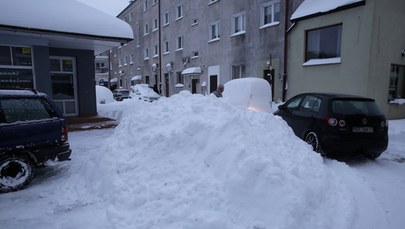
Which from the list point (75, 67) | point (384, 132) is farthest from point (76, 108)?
point (384, 132)

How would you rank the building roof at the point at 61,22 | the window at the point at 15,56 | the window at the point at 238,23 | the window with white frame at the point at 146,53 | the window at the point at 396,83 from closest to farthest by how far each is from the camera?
the building roof at the point at 61,22
the window at the point at 15,56
the window at the point at 396,83
the window at the point at 238,23
the window with white frame at the point at 146,53

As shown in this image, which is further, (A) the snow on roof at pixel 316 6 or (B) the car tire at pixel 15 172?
(A) the snow on roof at pixel 316 6

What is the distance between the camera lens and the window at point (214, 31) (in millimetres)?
20281

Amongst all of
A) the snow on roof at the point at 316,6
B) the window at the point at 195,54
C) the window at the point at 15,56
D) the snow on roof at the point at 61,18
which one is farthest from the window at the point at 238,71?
the window at the point at 15,56

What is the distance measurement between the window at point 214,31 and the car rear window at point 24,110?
16526 millimetres

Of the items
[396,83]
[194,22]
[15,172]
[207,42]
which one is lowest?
[15,172]

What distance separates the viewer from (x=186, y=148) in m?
4.17

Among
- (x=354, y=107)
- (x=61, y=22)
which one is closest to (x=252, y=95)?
(x=354, y=107)

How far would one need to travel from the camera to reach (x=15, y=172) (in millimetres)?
4633

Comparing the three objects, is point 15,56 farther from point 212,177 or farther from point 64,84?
point 212,177

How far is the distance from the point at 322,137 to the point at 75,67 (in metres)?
9.68

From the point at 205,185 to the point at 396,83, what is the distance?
1184 cm

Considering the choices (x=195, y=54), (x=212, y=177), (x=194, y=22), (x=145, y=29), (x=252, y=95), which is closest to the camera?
(x=212, y=177)

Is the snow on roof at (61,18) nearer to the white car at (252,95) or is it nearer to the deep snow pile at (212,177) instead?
the white car at (252,95)
